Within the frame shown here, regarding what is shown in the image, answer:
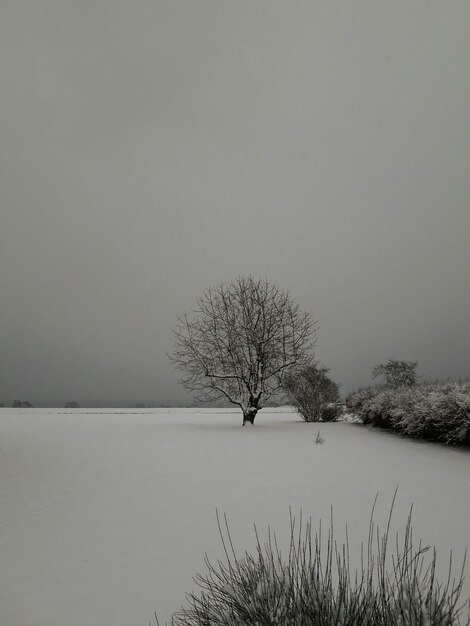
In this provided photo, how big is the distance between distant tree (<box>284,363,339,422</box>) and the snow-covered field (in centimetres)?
939

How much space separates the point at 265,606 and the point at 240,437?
10464 mm

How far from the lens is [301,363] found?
16.6 metres

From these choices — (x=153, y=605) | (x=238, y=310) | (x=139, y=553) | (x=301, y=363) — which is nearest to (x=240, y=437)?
(x=301, y=363)

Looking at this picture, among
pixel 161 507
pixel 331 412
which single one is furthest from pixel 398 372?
pixel 161 507

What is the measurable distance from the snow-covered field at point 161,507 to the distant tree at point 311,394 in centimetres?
939

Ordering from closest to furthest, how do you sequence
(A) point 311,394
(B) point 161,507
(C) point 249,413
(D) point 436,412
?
1. (B) point 161,507
2. (D) point 436,412
3. (C) point 249,413
4. (A) point 311,394

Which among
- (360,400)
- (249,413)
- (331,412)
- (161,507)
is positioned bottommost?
(161,507)

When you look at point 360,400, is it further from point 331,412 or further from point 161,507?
point 161,507

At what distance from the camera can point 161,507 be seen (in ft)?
17.9

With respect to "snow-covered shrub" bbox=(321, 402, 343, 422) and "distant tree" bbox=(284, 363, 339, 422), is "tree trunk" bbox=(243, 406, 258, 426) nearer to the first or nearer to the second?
"distant tree" bbox=(284, 363, 339, 422)

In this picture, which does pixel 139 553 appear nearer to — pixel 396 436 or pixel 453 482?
pixel 453 482

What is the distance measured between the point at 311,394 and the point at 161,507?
1592 cm

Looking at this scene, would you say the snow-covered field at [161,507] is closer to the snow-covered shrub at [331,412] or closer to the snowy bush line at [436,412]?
the snowy bush line at [436,412]

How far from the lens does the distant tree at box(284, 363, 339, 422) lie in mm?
20234
